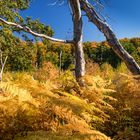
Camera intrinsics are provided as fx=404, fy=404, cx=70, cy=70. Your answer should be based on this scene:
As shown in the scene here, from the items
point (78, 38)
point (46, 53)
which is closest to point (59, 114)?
point (78, 38)

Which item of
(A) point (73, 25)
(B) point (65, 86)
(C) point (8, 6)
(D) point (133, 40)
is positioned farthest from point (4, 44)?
(D) point (133, 40)

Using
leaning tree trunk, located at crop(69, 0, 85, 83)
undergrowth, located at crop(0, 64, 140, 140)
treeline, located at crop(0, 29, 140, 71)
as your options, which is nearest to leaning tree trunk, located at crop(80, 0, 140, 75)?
leaning tree trunk, located at crop(69, 0, 85, 83)

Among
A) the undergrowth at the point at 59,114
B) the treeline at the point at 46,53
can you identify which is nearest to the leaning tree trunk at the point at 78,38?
the undergrowth at the point at 59,114

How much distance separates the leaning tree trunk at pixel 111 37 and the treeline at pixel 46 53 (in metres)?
19.5

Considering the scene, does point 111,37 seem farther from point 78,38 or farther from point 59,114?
point 59,114

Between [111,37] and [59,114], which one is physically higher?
[111,37]

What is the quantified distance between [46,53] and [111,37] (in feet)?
183

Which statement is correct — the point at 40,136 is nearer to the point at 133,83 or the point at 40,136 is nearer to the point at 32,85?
the point at 32,85

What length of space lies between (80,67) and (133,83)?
2.00m

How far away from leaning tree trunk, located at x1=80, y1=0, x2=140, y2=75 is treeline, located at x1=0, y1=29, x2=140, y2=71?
1946 cm

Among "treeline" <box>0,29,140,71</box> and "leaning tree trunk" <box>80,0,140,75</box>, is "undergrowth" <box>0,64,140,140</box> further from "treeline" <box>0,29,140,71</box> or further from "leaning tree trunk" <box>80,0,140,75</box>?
"treeline" <box>0,29,140,71</box>

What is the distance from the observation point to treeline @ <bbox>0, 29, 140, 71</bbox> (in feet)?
89.2

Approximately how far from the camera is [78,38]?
227 inches

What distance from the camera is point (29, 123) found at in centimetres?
291
